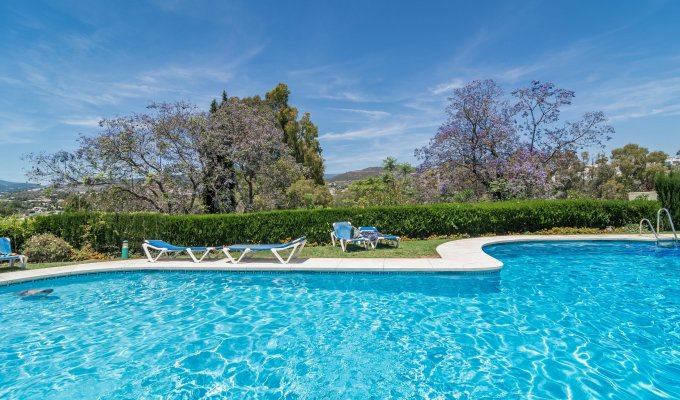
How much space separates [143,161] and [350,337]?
16.0 metres

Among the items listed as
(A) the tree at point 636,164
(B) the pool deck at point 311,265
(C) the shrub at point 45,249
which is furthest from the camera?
(A) the tree at point 636,164

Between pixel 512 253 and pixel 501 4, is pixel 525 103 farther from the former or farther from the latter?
pixel 512 253

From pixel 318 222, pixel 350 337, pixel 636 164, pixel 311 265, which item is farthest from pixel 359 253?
pixel 636 164

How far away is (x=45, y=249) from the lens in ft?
40.3

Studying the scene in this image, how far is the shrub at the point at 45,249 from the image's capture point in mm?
12234

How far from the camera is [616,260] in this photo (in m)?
11.4

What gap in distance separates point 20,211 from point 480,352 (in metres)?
17.2

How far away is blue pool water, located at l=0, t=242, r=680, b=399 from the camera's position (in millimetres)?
4348

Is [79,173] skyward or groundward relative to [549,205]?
skyward

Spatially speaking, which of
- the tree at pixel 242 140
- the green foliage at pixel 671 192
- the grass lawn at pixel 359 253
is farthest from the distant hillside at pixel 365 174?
the grass lawn at pixel 359 253

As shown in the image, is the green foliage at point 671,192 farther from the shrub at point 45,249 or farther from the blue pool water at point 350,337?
the shrub at point 45,249

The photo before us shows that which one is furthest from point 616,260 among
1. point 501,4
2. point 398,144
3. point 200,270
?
point 398,144

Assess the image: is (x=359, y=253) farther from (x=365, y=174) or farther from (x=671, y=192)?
(x=365, y=174)

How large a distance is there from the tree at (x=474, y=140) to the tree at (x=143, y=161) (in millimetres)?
14691
